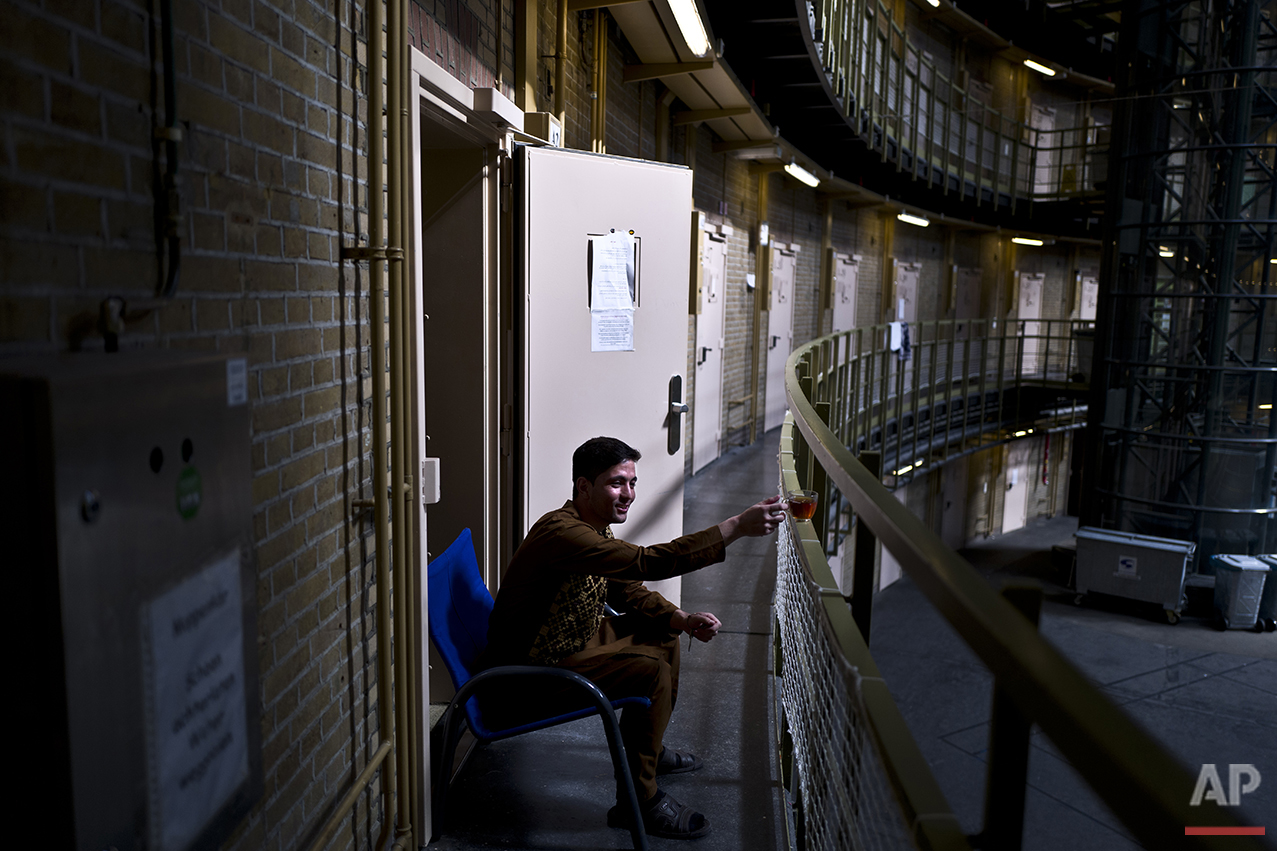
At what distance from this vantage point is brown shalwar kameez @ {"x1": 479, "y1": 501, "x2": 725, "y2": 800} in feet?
8.27

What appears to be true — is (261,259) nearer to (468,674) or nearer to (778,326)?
(468,674)

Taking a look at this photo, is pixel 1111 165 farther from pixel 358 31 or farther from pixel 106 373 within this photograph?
pixel 106 373

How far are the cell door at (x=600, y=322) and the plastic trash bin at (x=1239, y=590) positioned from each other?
289 inches

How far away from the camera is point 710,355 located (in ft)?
27.5

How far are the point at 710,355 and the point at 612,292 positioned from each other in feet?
15.6

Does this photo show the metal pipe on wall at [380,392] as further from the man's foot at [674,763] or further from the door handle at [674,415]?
the door handle at [674,415]

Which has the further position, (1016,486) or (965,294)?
(965,294)

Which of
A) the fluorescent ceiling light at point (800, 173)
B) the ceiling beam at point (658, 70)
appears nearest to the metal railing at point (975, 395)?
the fluorescent ceiling light at point (800, 173)

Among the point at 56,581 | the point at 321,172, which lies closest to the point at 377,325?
the point at 321,172

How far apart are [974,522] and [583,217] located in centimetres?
1394

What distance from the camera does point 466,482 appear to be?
3428mm

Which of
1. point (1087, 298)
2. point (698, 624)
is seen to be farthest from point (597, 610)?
point (1087, 298)

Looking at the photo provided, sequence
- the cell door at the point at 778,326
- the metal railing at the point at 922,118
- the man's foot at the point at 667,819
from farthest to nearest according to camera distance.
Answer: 1. the cell door at the point at 778,326
2. the metal railing at the point at 922,118
3. the man's foot at the point at 667,819

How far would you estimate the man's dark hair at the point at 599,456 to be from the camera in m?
2.75
